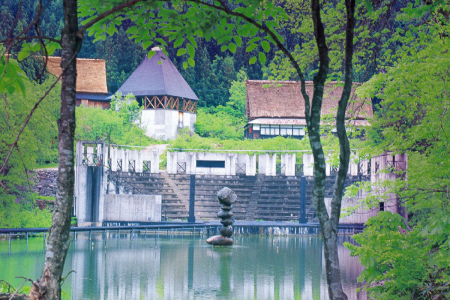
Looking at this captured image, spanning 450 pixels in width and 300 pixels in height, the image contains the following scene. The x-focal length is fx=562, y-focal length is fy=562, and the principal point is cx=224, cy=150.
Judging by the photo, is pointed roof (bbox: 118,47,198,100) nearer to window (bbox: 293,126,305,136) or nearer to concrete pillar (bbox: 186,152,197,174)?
window (bbox: 293,126,305,136)

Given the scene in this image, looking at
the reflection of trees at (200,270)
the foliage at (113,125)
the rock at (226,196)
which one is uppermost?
the foliage at (113,125)

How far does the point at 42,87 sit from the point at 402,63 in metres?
18.9

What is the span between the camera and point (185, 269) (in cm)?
1198

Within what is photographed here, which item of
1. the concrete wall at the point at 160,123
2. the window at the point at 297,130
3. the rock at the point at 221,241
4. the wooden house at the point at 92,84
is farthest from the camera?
the wooden house at the point at 92,84

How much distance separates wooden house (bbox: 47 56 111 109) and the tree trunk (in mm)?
29197

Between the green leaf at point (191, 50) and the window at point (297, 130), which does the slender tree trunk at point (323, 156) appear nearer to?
the green leaf at point (191, 50)

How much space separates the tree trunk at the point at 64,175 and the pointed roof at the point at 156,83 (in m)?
28.0

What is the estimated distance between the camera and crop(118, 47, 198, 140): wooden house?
103 feet

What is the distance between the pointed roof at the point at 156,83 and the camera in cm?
3148

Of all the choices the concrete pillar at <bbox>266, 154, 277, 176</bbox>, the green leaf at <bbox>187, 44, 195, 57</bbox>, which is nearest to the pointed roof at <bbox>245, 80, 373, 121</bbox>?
the concrete pillar at <bbox>266, 154, 277, 176</bbox>

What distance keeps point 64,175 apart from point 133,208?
18863 millimetres

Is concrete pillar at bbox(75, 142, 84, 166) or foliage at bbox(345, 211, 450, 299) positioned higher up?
concrete pillar at bbox(75, 142, 84, 166)

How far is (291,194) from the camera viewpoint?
79.2 ft

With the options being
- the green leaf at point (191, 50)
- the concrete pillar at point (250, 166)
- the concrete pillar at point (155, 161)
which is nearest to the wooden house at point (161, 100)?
the concrete pillar at point (155, 161)
